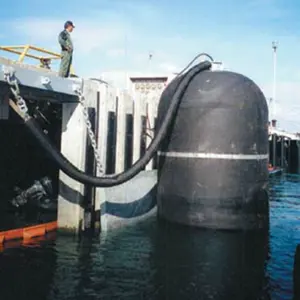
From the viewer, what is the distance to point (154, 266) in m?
9.99

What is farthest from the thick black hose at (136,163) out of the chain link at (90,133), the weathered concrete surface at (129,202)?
the weathered concrete surface at (129,202)

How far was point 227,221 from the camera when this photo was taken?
44.3 feet

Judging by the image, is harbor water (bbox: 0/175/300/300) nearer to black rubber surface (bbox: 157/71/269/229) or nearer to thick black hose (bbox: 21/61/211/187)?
black rubber surface (bbox: 157/71/269/229)

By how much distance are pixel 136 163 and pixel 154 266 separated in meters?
3.56

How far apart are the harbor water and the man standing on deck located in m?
5.18

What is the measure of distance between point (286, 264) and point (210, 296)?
3100mm

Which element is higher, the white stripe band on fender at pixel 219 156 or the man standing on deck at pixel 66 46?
the man standing on deck at pixel 66 46

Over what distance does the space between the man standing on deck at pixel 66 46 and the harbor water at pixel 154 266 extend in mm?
5185

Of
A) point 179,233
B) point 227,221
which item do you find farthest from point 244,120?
point 179,233

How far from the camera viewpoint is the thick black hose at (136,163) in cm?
1052

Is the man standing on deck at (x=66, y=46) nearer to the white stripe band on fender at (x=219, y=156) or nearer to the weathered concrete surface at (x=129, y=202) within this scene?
the weathered concrete surface at (x=129, y=202)

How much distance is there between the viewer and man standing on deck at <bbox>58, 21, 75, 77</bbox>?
1291 cm

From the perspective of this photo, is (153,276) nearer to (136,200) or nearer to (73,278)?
(73,278)

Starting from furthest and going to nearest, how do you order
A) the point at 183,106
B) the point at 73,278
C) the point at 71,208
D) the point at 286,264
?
the point at 183,106 < the point at 71,208 < the point at 286,264 < the point at 73,278
